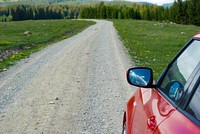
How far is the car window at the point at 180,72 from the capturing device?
8.48 ft

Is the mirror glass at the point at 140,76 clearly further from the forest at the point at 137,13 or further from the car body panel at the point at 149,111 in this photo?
the forest at the point at 137,13

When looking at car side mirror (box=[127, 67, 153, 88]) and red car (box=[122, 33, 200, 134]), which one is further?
car side mirror (box=[127, 67, 153, 88])

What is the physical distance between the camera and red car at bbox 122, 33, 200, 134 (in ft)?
6.97

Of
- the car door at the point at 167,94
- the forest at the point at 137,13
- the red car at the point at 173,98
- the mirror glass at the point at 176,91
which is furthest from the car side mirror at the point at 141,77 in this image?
the forest at the point at 137,13

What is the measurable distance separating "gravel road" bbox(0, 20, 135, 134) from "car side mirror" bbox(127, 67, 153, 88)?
2863mm

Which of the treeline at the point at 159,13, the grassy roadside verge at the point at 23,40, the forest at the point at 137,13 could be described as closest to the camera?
the grassy roadside verge at the point at 23,40

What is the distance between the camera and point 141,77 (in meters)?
3.42

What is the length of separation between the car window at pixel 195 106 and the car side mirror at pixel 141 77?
1.06m

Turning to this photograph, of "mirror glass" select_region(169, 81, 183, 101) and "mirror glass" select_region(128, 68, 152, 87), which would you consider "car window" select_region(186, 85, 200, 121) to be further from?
"mirror glass" select_region(128, 68, 152, 87)

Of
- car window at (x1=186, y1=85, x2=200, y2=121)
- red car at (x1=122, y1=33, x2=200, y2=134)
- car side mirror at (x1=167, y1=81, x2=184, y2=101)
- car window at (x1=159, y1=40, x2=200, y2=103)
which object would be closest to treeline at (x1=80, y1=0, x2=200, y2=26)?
red car at (x1=122, y1=33, x2=200, y2=134)

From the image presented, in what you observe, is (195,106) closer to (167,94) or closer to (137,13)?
(167,94)

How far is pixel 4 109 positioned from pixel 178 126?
6.17 metres

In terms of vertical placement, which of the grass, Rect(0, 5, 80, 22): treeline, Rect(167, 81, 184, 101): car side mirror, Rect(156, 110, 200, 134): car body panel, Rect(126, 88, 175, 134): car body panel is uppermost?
Rect(0, 5, 80, 22): treeline

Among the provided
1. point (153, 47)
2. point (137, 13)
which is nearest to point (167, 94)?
point (153, 47)
